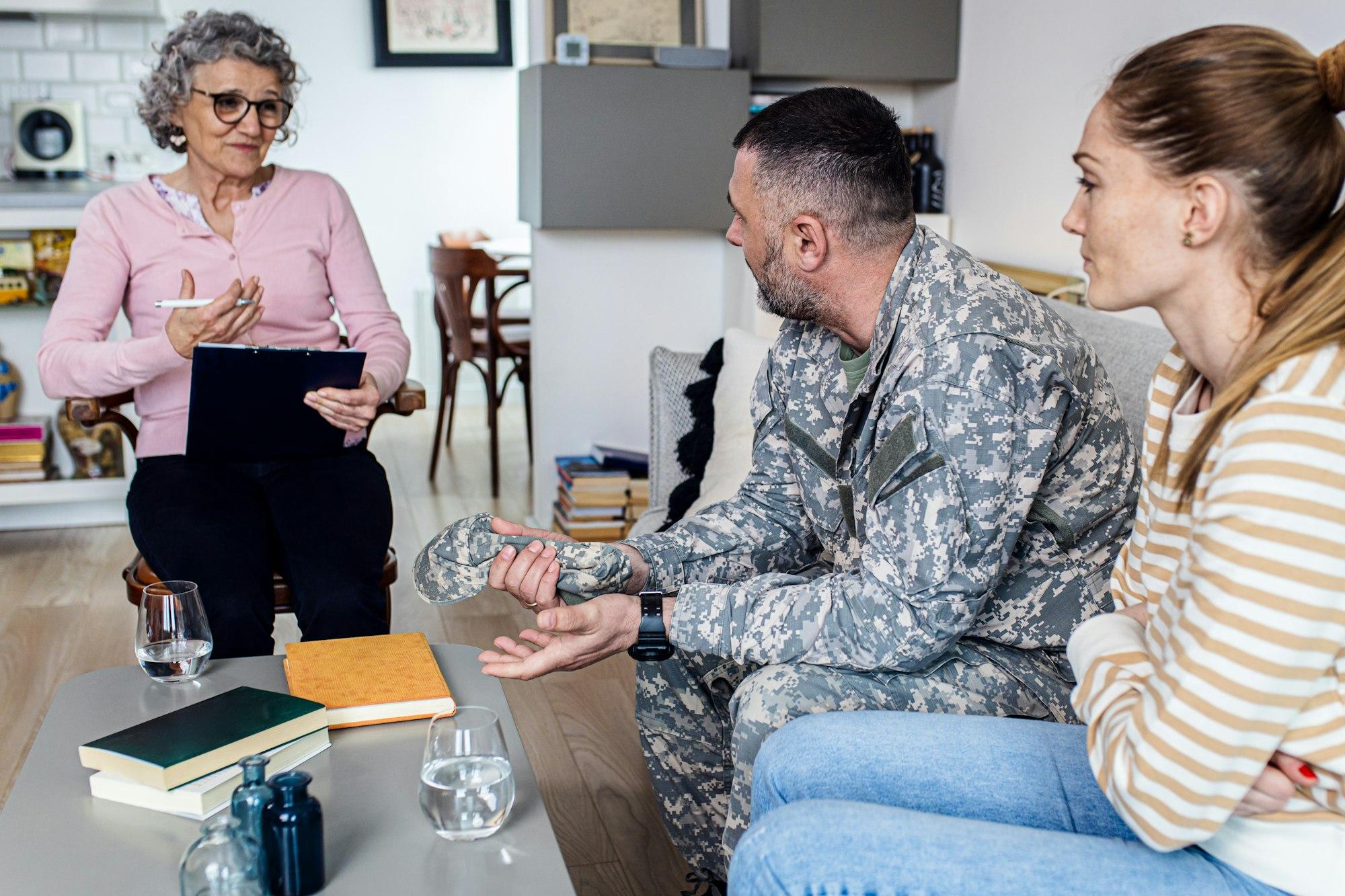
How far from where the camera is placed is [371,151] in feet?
18.7

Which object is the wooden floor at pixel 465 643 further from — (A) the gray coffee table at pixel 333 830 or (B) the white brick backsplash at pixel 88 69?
(B) the white brick backsplash at pixel 88 69

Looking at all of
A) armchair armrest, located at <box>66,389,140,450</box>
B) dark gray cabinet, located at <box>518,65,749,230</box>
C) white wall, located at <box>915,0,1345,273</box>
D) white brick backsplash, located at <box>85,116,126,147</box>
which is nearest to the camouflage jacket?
armchair armrest, located at <box>66,389,140,450</box>

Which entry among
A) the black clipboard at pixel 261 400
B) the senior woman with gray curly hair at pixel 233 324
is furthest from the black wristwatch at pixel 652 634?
the black clipboard at pixel 261 400

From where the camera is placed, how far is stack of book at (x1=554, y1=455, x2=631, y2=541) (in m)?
3.52

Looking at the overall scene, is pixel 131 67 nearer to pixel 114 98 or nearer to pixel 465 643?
pixel 114 98

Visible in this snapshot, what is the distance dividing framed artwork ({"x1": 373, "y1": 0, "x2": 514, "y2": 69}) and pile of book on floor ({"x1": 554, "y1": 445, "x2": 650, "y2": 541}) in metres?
2.83

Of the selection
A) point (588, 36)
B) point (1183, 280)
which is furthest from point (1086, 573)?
point (588, 36)

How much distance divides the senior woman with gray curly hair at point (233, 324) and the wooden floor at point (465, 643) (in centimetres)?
52

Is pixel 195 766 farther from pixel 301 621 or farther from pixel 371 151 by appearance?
pixel 371 151

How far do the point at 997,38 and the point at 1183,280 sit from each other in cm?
247

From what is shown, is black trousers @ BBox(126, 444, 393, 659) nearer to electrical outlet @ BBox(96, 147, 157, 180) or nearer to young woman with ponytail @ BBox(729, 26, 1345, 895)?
young woman with ponytail @ BBox(729, 26, 1345, 895)

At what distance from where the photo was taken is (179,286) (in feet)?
7.27

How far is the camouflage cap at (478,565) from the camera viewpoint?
1613 millimetres

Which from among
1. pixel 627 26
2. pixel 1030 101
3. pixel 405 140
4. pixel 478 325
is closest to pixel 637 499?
pixel 478 325
